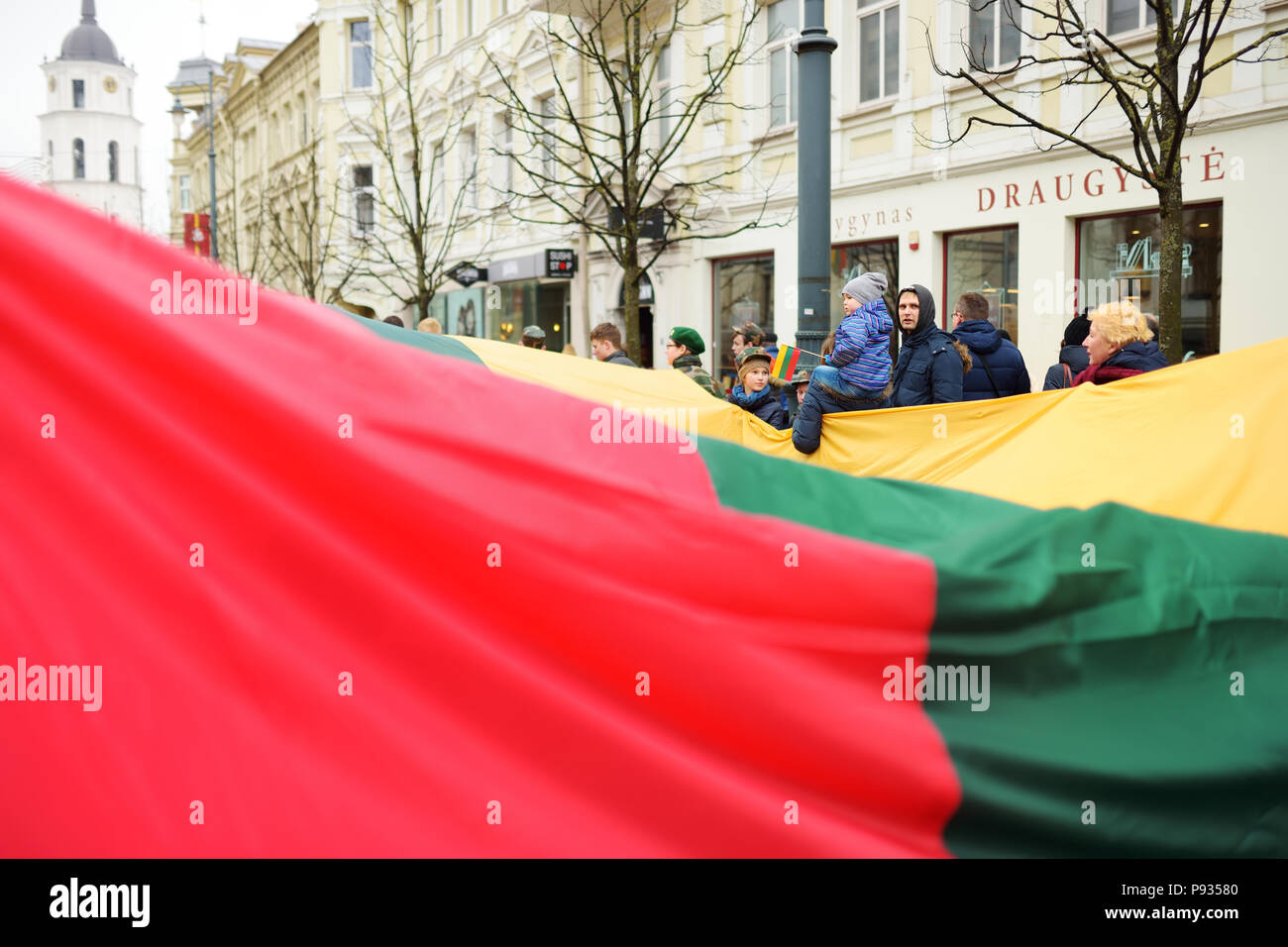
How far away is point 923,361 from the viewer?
296 inches

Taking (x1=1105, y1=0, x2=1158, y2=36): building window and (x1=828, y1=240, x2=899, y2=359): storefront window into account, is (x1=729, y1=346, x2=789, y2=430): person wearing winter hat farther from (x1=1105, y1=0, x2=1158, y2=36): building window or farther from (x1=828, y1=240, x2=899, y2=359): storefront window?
(x1=828, y1=240, x2=899, y2=359): storefront window

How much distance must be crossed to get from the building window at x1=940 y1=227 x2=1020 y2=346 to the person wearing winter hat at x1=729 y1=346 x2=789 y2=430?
7.10 m

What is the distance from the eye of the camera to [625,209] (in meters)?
14.1

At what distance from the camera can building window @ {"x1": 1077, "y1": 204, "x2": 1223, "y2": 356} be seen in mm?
12211

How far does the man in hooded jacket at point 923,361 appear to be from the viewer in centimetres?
741

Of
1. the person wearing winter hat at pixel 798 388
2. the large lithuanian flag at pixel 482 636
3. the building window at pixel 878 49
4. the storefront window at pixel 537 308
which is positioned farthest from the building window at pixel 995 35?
the large lithuanian flag at pixel 482 636

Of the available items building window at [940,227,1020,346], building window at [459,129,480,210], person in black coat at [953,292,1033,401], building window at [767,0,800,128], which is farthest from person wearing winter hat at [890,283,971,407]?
building window at [459,129,480,210]

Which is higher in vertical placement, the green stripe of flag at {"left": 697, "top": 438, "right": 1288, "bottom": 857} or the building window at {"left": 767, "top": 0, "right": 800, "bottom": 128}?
the building window at {"left": 767, "top": 0, "right": 800, "bottom": 128}

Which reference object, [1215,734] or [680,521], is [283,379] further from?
[1215,734]

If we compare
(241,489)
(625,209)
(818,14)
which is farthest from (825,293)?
(241,489)

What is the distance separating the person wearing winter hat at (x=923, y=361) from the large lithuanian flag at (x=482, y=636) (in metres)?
5.15

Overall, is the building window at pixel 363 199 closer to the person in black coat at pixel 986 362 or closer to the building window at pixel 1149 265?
the building window at pixel 1149 265

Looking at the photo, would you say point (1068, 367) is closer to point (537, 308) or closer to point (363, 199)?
point (537, 308)

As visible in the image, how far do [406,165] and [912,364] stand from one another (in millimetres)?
27012
